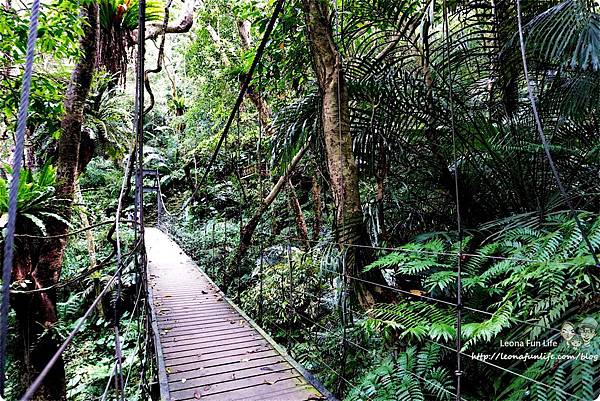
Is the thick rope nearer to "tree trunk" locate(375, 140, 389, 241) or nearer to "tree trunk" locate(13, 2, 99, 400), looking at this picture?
"tree trunk" locate(375, 140, 389, 241)

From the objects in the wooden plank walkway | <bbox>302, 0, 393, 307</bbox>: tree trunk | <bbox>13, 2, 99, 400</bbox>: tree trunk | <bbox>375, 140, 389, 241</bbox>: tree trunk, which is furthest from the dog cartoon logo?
<bbox>13, 2, 99, 400</bbox>: tree trunk

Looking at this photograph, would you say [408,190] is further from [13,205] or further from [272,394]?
[13,205]

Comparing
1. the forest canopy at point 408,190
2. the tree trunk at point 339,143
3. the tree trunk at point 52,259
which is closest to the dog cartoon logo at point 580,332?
the forest canopy at point 408,190

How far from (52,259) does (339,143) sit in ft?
8.30

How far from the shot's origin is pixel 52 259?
281cm

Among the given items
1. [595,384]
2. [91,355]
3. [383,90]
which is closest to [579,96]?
[383,90]

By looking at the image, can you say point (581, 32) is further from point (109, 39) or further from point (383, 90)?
point (109, 39)

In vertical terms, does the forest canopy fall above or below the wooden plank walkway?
above

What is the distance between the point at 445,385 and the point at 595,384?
46 centimetres

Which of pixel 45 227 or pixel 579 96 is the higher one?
pixel 579 96

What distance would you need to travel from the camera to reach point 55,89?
8.08 ft

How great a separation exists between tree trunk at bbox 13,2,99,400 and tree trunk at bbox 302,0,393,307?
190cm

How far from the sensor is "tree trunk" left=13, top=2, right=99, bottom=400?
2661mm

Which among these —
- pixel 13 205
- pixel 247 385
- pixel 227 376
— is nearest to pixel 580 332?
pixel 13 205
